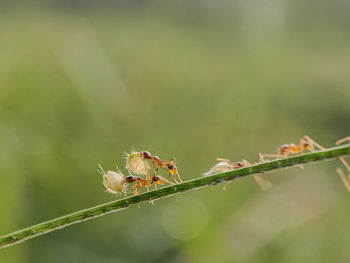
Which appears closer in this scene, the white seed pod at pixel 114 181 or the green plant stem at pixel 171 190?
the green plant stem at pixel 171 190

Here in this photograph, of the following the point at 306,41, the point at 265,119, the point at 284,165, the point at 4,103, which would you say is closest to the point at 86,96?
the point at 4,103

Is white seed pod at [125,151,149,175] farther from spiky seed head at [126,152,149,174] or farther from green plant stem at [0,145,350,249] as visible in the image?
green plant stem at [0,145,350,249]

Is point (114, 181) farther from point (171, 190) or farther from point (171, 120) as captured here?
point (171, 120)

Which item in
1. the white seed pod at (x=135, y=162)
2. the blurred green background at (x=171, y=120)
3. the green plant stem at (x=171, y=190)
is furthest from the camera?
the blurred green background at (x=171, y=120)

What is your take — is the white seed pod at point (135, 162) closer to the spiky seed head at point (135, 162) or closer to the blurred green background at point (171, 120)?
the spiky seed head at point (135, 162)

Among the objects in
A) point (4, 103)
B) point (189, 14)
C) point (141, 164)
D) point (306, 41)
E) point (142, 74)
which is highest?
point (189, 14)

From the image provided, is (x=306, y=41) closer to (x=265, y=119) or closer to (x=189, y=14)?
(x=189, y=14)

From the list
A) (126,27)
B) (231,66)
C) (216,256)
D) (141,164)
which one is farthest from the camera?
(126,27)

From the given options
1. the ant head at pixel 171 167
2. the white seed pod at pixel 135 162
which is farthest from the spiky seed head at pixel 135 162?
the ant head at pixel 171 167
